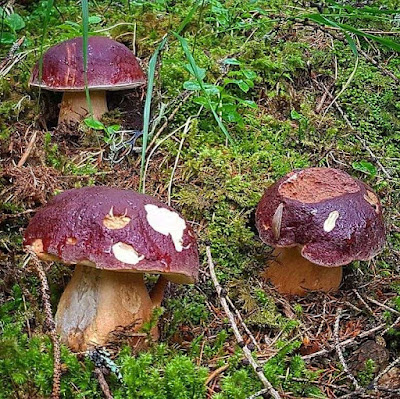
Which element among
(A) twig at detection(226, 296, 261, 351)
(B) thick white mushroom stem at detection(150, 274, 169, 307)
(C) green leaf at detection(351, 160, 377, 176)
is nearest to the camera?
(A) twig at detection(226, 296, 261, 351)

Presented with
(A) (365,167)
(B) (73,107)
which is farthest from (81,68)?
(A) (365,167)

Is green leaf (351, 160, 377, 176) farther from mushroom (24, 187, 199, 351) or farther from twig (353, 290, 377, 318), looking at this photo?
mushroom (24, 187, 199, 351)

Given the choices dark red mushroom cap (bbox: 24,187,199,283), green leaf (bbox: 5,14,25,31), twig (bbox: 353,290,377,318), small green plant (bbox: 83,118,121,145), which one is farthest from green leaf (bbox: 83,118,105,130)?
twig (bbox: 353,290,377,318)

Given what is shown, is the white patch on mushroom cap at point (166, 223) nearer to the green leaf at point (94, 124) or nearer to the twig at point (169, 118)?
the twig at point (169, 118)

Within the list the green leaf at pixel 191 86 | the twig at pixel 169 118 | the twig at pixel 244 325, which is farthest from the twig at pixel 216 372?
the green leaf at pixel 191 86

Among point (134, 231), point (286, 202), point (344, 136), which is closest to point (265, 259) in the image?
point (286, 202)

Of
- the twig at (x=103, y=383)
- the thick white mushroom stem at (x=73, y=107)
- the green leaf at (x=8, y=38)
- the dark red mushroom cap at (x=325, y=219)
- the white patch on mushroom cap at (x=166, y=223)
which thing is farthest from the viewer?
the green leaf at (x=8, y=38)

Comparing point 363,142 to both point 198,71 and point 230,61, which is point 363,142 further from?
point 198,71
